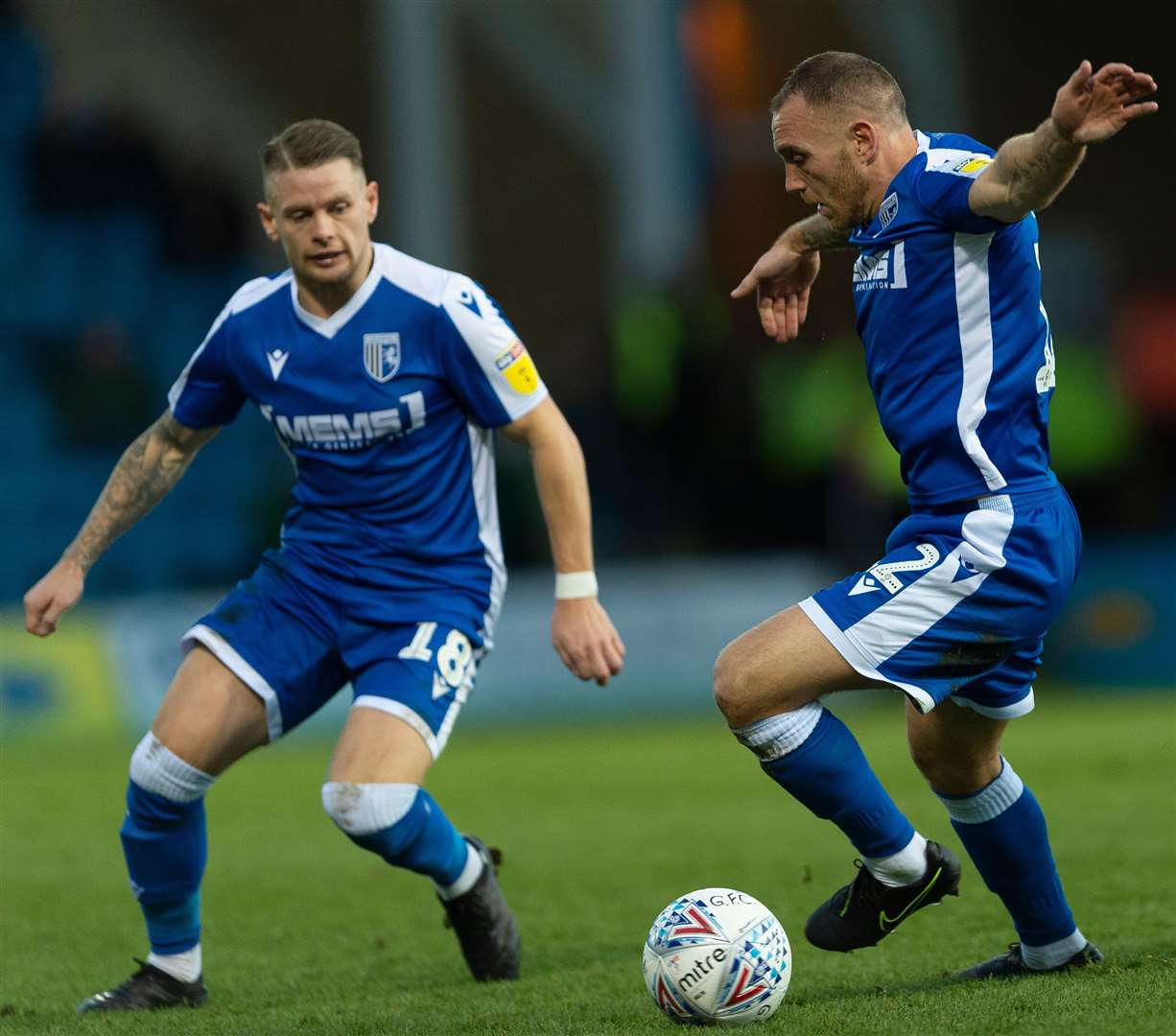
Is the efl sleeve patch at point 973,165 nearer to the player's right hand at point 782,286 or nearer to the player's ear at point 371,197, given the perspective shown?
the player's right hand at point 782,286

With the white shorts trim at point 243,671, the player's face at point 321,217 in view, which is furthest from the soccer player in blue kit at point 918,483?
the white shorts trim at point 243,671

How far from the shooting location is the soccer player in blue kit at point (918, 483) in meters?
4.43

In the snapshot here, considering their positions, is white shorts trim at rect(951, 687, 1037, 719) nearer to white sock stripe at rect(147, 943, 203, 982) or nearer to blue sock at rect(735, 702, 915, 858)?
blue sock at rect(735, 702, 915, 858)

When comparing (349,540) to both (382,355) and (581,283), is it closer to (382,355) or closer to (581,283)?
(382,355)

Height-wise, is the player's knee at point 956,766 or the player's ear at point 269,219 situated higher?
the player's ear at point 269,219

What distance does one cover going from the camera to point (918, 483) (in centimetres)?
459

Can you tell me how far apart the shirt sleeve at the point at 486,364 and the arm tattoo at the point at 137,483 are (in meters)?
0.82

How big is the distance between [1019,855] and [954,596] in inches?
33.2

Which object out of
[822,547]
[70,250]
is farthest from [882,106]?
[70,250]

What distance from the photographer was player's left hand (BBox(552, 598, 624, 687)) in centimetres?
508

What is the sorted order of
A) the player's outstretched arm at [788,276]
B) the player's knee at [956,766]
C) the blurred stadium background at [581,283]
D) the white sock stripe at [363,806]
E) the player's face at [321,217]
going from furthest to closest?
the blurred stadium background at [581,283] < the player's face at [321,217] < the player's outstretched arm at [788,276] < the white sock stripe at [363,806] < the player's knee at [956,766]

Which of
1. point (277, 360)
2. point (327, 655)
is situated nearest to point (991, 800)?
point (327, 655)

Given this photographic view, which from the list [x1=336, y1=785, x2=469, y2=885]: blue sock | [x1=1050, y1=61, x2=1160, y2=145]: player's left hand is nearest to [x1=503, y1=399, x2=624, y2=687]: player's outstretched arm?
[x1=336, y1=785, x2=469, y2=885]: blue sock

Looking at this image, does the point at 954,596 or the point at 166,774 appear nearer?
the point at 954,596
